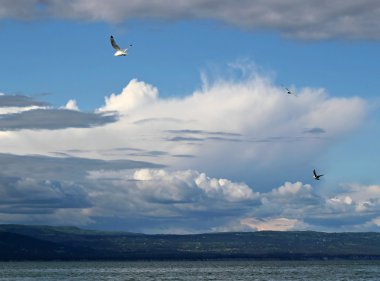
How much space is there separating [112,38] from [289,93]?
43507 mm

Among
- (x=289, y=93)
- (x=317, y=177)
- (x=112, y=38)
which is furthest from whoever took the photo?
(x=317, y=177)

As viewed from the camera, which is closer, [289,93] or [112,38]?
[112,38]

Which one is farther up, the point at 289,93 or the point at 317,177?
the point at 289,93

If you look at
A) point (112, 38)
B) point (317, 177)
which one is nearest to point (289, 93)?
point (317, 177)

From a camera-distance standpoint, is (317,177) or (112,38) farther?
(317,177)

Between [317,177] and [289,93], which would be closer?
[289,93]

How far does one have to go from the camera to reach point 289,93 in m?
108

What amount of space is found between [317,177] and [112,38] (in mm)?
66177

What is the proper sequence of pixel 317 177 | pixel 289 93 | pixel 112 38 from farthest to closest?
1. pixel 317 177
2. pixel 289 93
3. pixel 112 38

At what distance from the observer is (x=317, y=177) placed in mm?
127812

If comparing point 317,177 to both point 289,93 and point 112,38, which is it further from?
point 112,38
